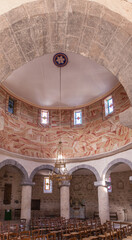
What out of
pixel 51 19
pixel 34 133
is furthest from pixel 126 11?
pixel 34 133

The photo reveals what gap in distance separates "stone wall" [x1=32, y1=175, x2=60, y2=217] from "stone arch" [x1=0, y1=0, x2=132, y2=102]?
17638mm

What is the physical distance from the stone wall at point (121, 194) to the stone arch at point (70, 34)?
57.1 feet

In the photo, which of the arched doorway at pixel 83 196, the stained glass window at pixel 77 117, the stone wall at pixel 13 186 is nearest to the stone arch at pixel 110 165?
the arched doorway at pixel 83 196

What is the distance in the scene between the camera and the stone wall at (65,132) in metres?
15.6

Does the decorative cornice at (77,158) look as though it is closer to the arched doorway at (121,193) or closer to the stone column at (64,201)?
the stone column at (64,201)

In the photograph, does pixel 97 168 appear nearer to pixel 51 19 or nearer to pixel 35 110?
pixel 35 110

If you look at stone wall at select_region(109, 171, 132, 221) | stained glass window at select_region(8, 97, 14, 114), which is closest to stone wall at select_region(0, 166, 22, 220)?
stained glass window at select_region(8, 97, 14, 114)

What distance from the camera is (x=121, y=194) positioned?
19578 mm

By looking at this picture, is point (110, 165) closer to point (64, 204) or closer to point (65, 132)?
point (64, 204)

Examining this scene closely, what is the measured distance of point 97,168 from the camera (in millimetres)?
16094

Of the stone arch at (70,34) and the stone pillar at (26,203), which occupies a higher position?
the stone arch at (70,34)

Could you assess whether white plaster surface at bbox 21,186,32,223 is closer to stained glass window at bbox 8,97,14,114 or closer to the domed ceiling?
stained glass window at bbox 8,97,14,114

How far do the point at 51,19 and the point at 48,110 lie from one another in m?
15.1

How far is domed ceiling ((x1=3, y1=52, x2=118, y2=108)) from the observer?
49.6ft
